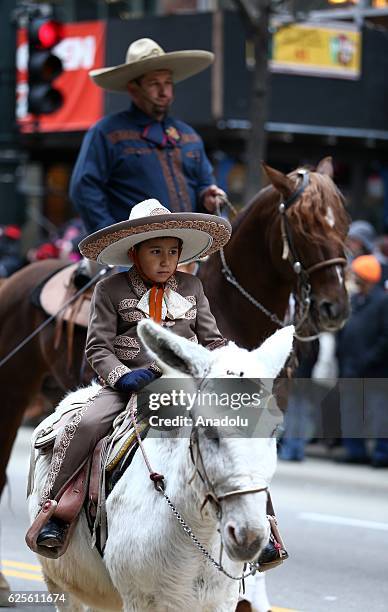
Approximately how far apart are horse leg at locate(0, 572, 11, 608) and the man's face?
2.97m

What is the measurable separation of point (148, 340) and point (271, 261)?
3374 mm

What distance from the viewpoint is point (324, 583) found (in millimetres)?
8070

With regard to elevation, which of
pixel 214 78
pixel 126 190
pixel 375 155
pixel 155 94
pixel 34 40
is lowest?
pixel 375 155

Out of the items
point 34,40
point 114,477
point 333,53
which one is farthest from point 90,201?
point 333,53

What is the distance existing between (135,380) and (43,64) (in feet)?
29.8

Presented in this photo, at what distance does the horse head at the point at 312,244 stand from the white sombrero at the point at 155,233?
1868 mm

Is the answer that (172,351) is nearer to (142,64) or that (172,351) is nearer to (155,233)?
(155,233)

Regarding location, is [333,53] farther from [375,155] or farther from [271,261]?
[271,261]

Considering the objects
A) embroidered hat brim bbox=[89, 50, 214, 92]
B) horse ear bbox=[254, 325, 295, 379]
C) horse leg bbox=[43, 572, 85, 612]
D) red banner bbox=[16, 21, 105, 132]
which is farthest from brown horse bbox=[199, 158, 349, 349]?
red banner bbox=[16, 21, 105, 132]

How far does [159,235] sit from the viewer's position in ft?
16.7

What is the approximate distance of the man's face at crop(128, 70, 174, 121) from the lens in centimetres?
756

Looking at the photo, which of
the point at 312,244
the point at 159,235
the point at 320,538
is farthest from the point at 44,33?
the point at 159,235

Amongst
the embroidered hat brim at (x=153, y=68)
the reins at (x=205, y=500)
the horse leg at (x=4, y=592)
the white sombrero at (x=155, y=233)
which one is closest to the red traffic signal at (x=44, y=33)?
the embroidered hat brim at (x=153, y=68)

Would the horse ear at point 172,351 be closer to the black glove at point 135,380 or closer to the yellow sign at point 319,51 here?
the black glove at point 135,380
